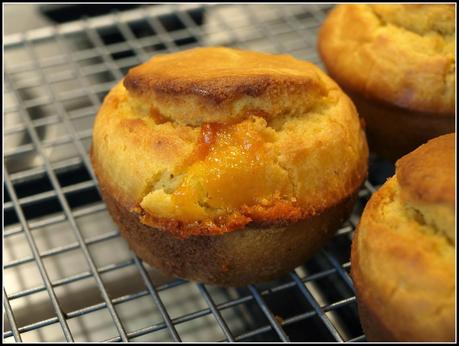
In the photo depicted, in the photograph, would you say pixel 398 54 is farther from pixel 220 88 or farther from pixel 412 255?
pixel 412 255

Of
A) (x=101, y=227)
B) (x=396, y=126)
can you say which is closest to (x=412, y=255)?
(x=396, y=126)

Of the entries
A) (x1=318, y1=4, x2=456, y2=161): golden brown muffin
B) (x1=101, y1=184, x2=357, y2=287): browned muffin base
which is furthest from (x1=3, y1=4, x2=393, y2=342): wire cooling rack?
(x1=318, y1=4, x2=456, y2=161): golden brown muffin

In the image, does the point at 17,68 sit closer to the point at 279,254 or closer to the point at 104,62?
the point at 104,62

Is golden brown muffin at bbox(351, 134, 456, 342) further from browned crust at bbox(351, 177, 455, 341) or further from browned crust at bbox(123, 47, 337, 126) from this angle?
browned crust at bbox(123, 47, 337, 126)

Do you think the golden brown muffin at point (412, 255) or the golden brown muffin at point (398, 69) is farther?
the golden brown muffin at point (398, 69)

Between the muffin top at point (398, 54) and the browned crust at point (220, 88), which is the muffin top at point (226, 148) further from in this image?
the muffin top at point (398, 54)

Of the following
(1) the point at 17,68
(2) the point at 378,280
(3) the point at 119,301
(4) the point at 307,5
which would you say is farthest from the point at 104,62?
(2) the point at 378,280

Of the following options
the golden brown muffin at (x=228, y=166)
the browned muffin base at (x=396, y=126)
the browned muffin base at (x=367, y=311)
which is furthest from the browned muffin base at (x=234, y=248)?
the browned muffin base at (x=396, y=126)
